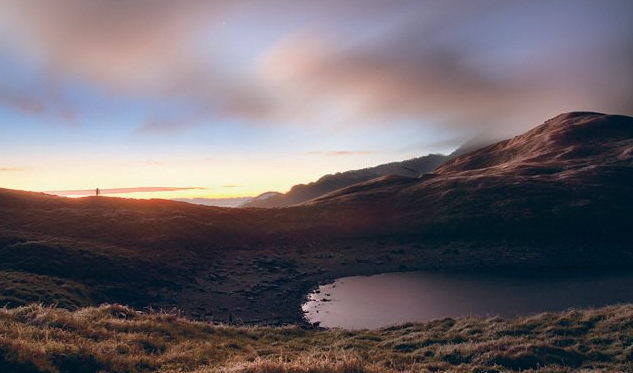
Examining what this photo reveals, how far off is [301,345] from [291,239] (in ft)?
175

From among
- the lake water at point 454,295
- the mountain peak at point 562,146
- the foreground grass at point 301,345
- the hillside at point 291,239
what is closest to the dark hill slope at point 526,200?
the hillside at point 291,239

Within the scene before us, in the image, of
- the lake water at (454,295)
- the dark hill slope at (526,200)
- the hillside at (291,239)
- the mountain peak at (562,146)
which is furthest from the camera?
the mountain peak at (562,146)

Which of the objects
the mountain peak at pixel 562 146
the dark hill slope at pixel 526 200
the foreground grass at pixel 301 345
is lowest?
the foreground grass at pixel 301 345

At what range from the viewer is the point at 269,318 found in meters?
39.1

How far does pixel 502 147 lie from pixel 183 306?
176m

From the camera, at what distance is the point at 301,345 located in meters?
24.1

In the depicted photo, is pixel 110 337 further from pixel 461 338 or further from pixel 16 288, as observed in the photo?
pixel 16 288

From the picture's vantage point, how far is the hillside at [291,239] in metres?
44.4

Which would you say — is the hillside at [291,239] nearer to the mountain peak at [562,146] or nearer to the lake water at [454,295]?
the lake water at [454,295]

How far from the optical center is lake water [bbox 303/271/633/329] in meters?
37.8

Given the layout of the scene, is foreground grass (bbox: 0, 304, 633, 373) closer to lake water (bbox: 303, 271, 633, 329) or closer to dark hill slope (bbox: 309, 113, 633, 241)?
lake water (bbox: 303, 271, 633, 329)

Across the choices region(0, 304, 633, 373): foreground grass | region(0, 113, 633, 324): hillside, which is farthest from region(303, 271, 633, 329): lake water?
region(0, 304, 633, 373): foreground grass

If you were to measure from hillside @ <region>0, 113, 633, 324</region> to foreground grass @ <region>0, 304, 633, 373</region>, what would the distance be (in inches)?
637

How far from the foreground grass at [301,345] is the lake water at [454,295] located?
9.66m
